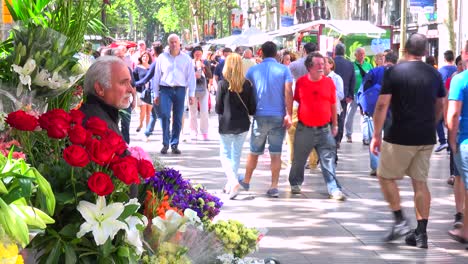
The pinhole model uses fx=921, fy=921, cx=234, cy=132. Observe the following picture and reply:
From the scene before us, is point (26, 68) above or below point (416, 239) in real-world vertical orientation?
above

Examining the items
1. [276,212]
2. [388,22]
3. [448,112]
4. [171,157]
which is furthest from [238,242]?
[388,22]

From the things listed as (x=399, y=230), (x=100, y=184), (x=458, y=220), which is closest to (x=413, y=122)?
(x=399, y=230)

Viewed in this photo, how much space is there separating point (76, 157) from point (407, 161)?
525 centimetres

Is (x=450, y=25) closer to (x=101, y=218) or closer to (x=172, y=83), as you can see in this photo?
(x=172, y=83)

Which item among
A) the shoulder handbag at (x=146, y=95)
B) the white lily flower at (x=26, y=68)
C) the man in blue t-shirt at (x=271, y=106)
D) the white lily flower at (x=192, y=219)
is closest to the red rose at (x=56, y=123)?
the white lily flower at (x=192, y=219)

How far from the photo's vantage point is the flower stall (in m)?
2.95

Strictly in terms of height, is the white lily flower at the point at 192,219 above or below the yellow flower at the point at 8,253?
below

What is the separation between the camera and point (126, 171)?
11.5ft

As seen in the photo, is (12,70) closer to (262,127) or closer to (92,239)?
(92,239)

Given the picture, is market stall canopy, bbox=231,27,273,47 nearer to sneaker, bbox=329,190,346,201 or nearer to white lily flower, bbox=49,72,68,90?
sneaker, bbox=329,190,346,201

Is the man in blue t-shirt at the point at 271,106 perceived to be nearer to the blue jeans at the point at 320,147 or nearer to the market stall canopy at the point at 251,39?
the blue jeans at the point at 320,147

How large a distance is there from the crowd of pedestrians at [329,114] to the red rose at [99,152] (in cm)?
152

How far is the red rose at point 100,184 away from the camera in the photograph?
11.3ft

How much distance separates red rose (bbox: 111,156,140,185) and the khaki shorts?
503 cm
